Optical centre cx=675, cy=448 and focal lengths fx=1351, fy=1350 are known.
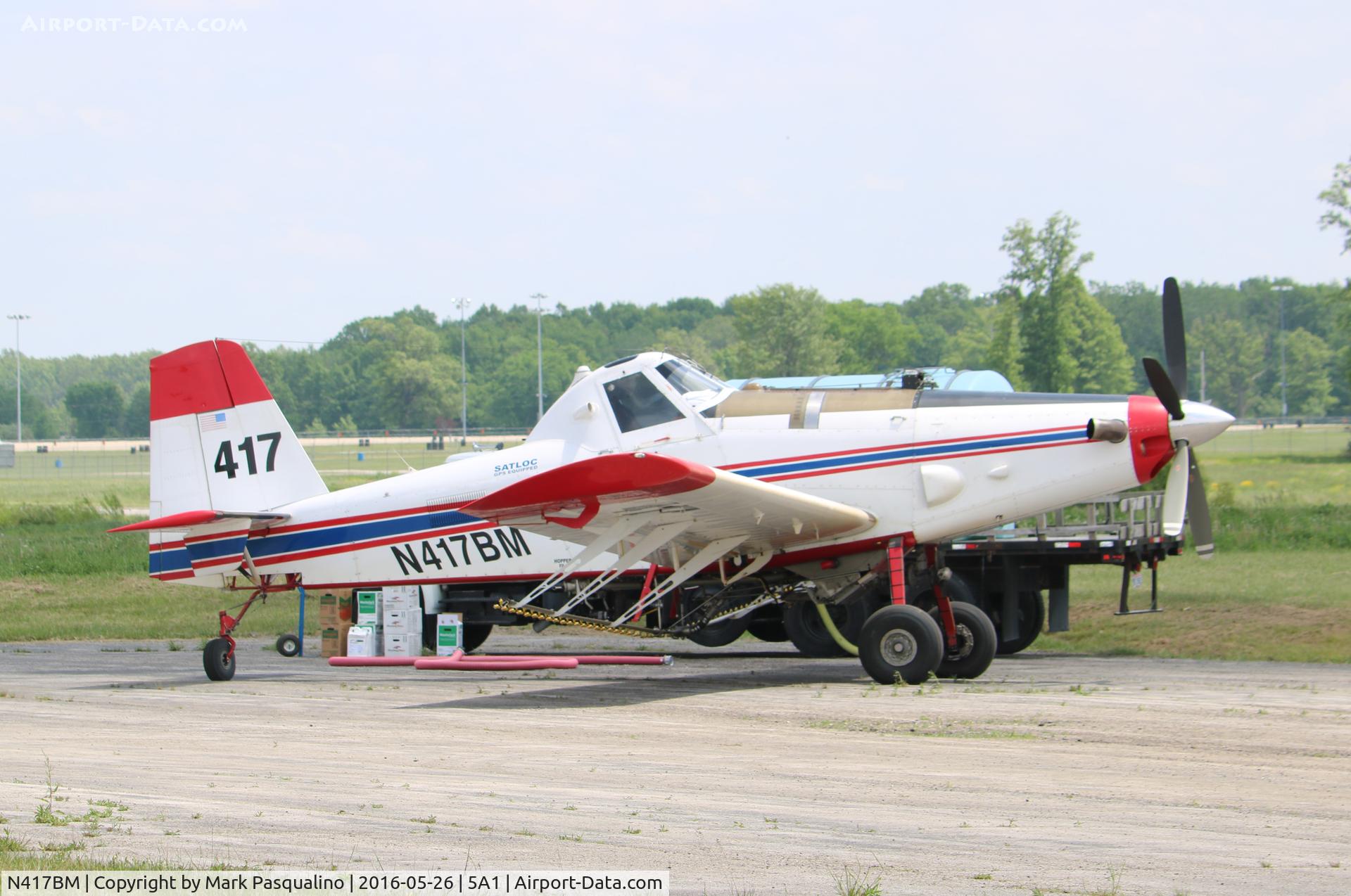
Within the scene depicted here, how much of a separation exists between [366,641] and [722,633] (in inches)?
160

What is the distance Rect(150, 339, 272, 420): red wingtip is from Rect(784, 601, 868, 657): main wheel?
21.5ft

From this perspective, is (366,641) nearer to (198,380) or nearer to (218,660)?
(218,660)

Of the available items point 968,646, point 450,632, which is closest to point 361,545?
point 450,632

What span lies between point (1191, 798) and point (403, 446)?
60.4 metres

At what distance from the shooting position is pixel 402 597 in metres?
15.2

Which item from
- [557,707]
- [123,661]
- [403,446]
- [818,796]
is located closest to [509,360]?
[403,446]

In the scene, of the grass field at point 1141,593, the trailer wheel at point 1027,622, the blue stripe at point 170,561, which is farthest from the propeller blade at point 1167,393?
the blue stripe at point 170,561

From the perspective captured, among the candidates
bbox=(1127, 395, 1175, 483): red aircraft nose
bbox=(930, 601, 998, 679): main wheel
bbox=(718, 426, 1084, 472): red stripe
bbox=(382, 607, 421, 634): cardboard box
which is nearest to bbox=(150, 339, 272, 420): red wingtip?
bbox=(382, 607, 421, 634): cardboard box

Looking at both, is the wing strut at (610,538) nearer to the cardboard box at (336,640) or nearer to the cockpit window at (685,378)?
the cockpit window at (685,378)

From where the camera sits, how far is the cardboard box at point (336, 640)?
15891 mm

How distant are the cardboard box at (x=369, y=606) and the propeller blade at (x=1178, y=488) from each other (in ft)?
27.5

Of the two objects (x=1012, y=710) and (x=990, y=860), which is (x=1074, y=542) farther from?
(x=990, y=860)

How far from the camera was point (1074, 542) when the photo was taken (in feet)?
48.4

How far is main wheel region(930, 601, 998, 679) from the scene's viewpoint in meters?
12.8
